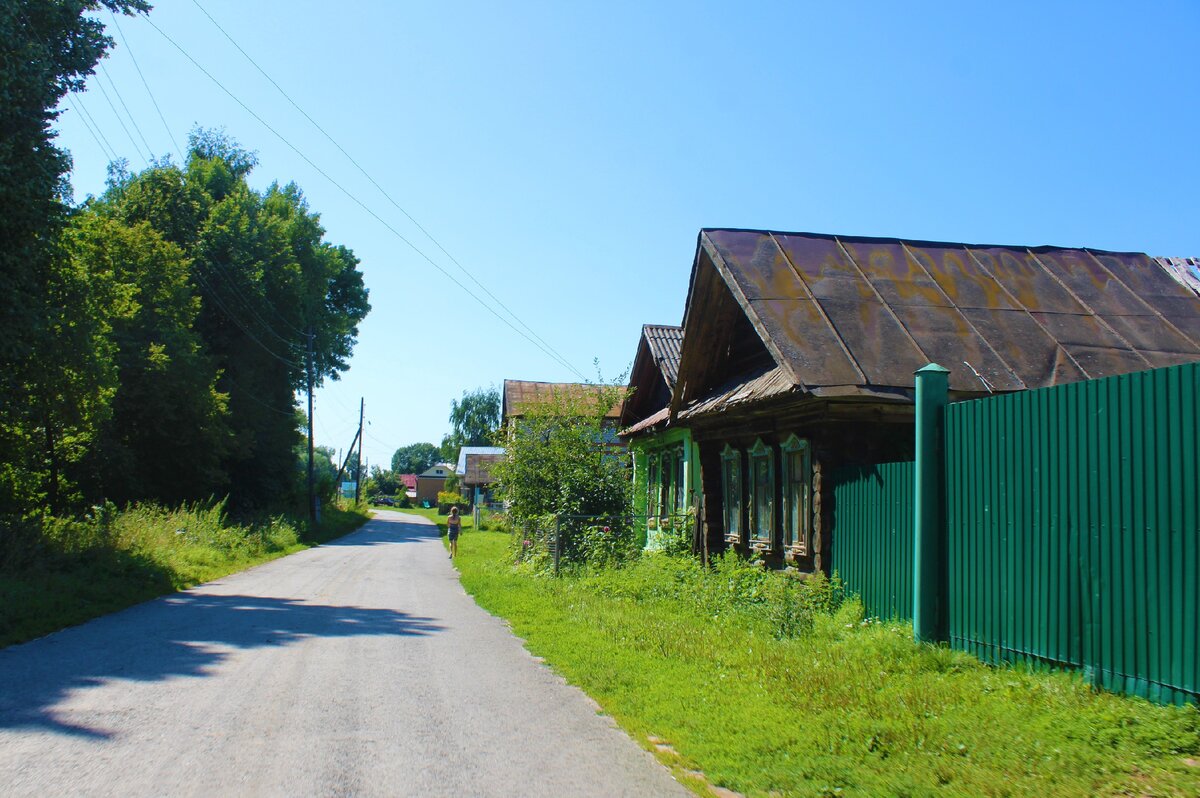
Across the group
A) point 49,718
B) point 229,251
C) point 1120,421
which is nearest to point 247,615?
point 49,718

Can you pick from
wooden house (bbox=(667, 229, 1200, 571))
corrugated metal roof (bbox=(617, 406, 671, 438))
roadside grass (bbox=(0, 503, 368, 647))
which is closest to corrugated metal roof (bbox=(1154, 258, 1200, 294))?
wooden house (bbox=(667, 229, 1200, 571))

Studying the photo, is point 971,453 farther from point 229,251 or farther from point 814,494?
point 229,251

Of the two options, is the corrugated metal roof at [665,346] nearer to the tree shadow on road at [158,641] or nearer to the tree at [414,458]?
the tree shadow on road at [158,641]

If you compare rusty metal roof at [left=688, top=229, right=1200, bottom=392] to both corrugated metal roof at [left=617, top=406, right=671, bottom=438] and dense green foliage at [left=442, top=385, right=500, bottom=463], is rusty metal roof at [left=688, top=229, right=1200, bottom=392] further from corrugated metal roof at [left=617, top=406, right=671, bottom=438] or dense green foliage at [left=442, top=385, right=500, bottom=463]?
dense green foliage at [left=442, top=385, right=500, bottom=463]

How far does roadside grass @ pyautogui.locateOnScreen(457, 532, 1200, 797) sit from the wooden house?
7.49ft

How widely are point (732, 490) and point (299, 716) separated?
9910 mm

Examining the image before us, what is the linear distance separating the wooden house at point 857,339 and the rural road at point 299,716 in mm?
4399

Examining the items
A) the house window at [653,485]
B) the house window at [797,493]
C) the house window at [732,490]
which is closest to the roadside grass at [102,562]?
the house window at [797,493]

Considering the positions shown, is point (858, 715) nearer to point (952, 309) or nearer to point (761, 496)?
point (952, 309)

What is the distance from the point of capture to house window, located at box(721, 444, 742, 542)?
49.6 ft

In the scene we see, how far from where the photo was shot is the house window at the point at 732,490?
Answer: 49.6ft

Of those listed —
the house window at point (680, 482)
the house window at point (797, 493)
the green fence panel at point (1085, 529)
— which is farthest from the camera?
the house window at point (680, 482)

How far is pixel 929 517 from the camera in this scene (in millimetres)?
8758

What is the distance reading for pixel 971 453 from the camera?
8.32 m
